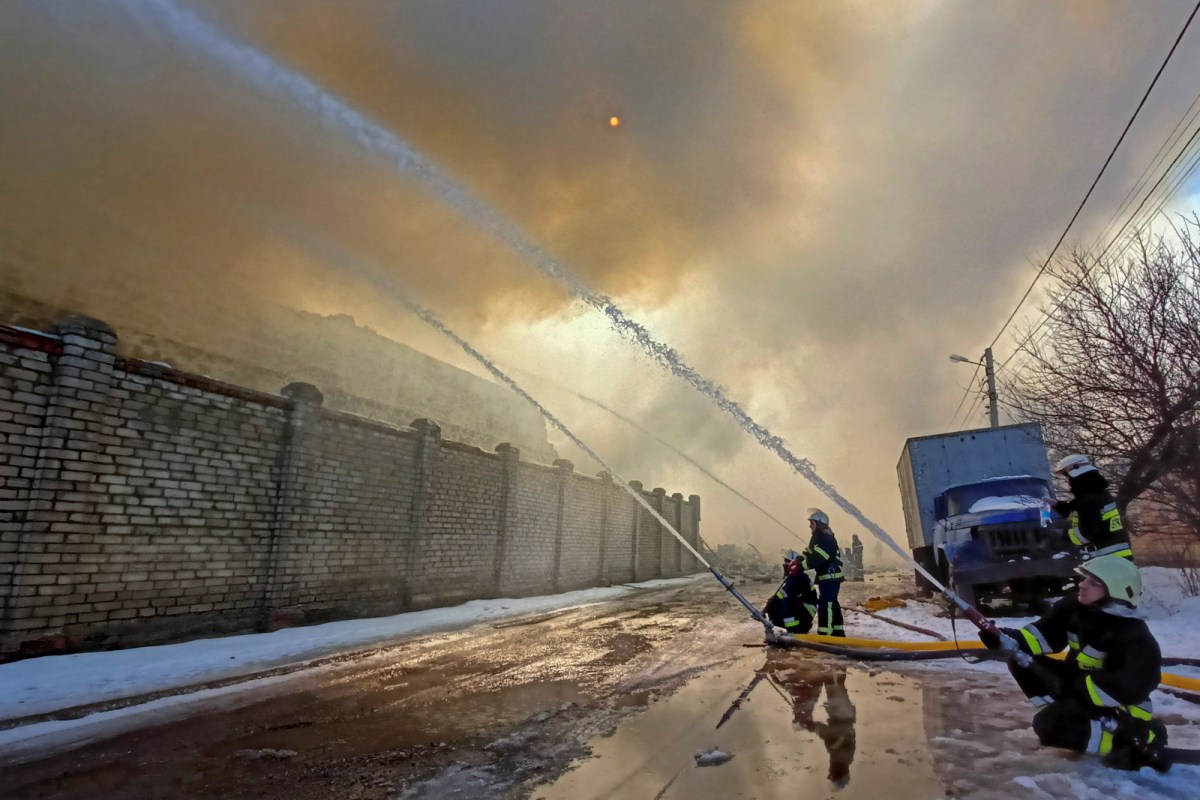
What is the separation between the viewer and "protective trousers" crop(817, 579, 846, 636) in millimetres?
8039

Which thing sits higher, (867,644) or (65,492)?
(65,492)

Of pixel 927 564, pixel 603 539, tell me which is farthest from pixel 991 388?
pixel 603 539

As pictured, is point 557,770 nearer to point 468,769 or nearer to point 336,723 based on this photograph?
point 468,769

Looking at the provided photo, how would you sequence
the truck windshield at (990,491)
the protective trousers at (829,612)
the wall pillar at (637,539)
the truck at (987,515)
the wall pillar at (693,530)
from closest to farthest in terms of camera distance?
the protective trousers at (829,612), the truck at (987,515), the truck windshield at (990,491), the wall pillar at (637,539), the wall pillar at (693,530)

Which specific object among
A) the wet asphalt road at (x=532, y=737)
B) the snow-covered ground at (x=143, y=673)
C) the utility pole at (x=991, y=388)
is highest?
the utility pole at (x=991, y=388)

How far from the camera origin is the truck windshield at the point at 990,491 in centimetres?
1117

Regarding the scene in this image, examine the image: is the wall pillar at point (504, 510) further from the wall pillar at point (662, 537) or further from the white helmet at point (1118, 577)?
the white helmet at point (1118, 577)

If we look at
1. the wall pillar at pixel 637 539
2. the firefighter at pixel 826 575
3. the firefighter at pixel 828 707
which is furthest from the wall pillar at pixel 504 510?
the firefighter at pixel 828 707

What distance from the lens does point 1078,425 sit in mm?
8984

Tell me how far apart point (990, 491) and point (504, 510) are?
1091cm

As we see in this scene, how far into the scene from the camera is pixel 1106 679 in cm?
331

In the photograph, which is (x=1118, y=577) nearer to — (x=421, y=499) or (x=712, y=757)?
(x=712, y=757)

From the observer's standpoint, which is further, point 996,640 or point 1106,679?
point 996,640

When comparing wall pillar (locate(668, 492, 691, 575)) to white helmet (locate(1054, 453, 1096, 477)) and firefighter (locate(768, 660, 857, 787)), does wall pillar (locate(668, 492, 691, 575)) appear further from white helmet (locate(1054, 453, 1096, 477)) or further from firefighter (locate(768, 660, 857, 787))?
white helmet (locate(1054, 453, 1096, 477))
